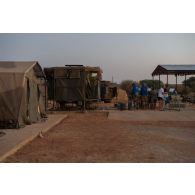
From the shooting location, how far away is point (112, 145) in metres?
8.45

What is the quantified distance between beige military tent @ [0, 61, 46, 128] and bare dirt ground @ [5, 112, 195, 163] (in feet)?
4.05

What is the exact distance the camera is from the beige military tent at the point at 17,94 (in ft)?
36.7

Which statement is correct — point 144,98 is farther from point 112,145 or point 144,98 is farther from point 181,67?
point 112,145

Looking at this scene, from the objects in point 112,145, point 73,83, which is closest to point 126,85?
point 73,83

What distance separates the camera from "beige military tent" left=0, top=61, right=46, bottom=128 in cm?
1120

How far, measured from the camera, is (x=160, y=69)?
25.2 metres

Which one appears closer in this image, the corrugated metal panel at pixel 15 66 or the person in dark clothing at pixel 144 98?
the corrugated metal panel at pixel 15 66

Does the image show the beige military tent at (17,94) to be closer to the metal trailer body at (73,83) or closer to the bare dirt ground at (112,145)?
the bare dirt ground at (112,145)

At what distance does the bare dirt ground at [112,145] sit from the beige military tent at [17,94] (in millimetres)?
1234

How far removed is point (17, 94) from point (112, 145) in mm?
4388

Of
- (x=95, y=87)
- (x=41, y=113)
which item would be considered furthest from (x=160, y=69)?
(x=41, y=113)

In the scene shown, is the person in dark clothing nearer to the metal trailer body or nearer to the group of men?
the group of men

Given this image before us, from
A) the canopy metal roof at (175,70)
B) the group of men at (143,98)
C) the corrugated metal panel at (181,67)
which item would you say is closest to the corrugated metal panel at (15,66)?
the group of men at (143,98)
